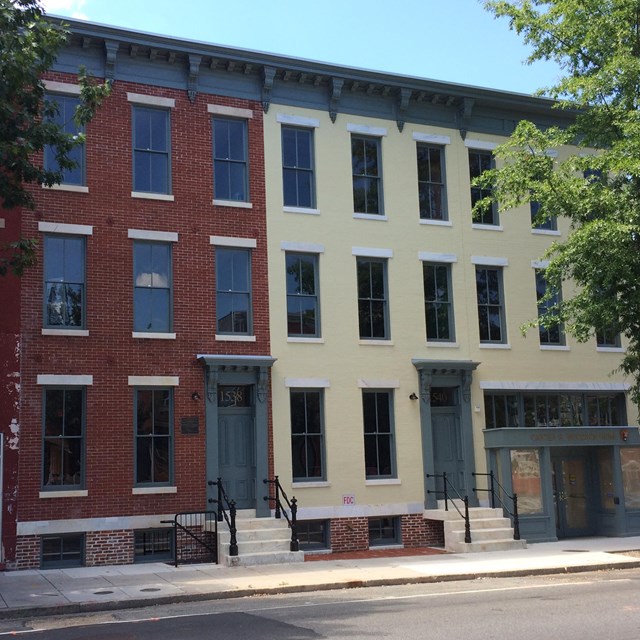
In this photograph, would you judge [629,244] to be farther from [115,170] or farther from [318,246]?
[115,170]

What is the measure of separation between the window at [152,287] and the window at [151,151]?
4.48ft

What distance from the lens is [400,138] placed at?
2250 cm

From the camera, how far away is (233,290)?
66.5 feet

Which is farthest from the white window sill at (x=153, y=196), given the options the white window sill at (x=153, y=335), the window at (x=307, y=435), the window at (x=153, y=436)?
the window at (x=307, y=435)

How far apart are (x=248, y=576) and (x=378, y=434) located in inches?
246

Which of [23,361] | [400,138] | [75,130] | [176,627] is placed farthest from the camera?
[400,138]

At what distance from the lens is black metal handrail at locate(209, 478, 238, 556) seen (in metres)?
17.4

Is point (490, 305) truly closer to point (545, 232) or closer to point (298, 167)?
point (545, 232)

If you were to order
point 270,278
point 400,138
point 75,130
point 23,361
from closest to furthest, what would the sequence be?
point 23,361 < point 75,130 < point 270,278 < point 400,138

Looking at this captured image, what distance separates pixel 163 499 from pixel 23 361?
4.06 metres

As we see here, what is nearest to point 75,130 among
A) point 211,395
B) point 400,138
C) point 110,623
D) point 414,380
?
point 211,395

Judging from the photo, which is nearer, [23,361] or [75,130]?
[23,361]

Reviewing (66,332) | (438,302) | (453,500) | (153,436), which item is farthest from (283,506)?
(438,302)

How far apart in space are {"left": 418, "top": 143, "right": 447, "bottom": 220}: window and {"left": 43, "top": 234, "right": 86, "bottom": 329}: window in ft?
28.9
